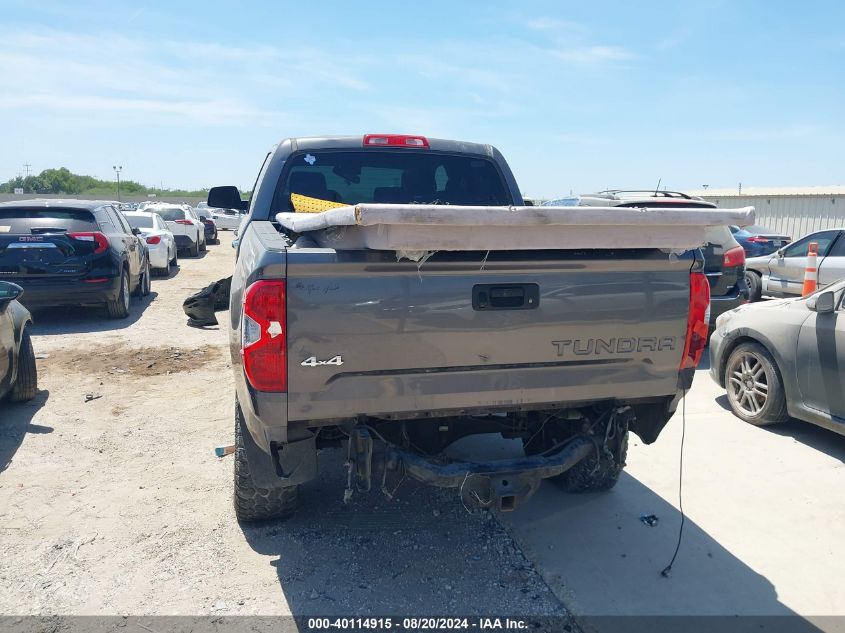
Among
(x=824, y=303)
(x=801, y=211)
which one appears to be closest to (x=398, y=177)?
(x=824, y=303)

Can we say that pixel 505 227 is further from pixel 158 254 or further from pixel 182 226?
pixel 182 226

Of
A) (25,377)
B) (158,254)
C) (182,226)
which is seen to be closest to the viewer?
(25,377)

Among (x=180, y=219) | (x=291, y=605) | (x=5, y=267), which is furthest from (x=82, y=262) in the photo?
(x=180, y=219)

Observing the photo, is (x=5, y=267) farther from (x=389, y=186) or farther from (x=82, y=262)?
(x=389, y=186)

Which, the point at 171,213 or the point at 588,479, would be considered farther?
the point at 171,213

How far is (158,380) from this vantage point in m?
6.82

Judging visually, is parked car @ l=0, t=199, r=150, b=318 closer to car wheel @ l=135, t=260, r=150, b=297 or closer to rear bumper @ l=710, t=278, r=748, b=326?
car wheel @ l=135, t=260, r=150, b=297

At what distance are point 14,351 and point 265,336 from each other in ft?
12.9

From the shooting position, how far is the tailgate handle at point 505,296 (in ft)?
9.49

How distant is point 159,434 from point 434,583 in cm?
294

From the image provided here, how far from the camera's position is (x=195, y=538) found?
3682 mm

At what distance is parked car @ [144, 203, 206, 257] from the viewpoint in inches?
799

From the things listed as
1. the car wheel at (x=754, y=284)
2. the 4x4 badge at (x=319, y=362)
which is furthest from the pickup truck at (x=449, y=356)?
the car wheel at (x=754, y=284)

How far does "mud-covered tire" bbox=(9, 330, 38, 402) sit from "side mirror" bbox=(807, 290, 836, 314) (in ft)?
21.3
